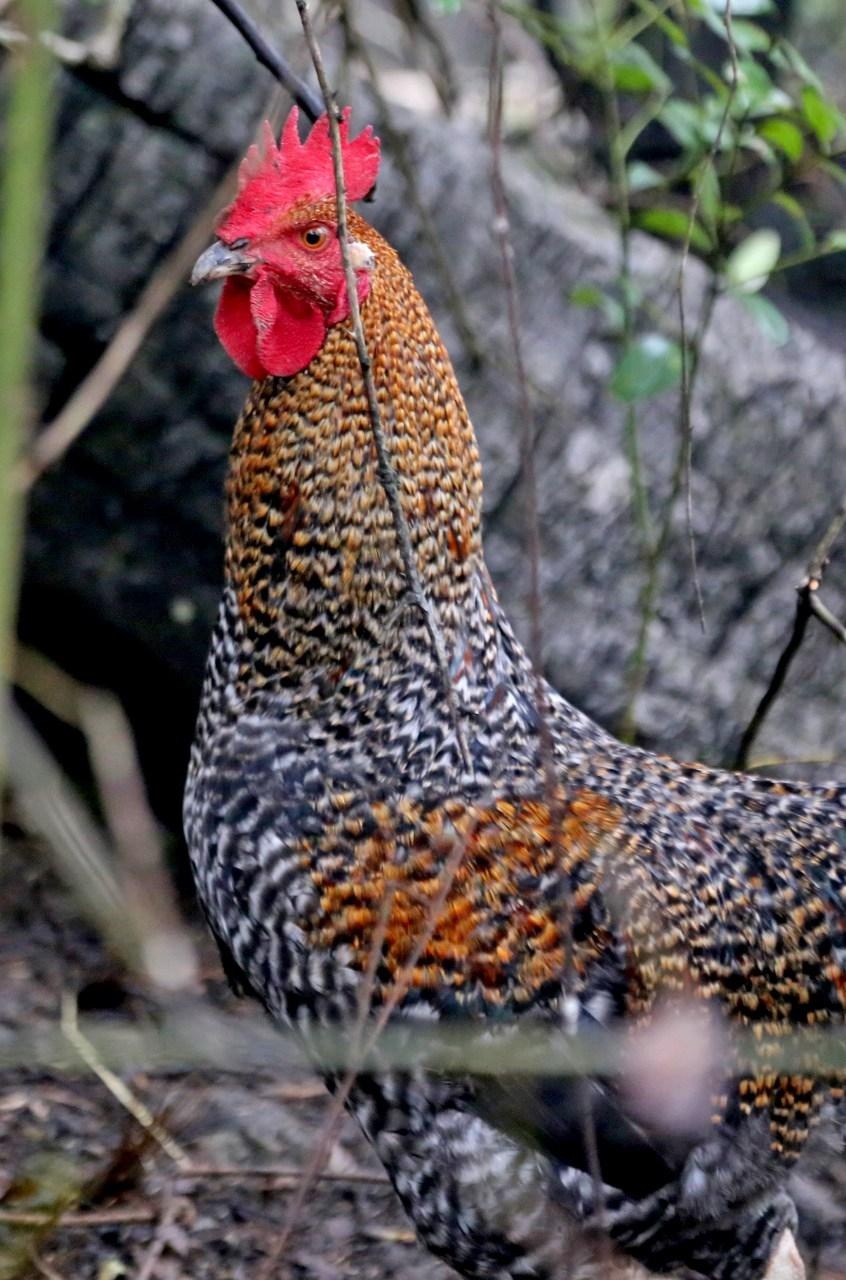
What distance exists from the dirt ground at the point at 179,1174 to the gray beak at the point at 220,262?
1937 mm

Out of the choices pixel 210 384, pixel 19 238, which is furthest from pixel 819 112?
pixel 19 238

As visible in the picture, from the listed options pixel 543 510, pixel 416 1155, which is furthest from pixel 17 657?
pixel 416 1155

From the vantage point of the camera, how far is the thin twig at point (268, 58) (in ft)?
8.34

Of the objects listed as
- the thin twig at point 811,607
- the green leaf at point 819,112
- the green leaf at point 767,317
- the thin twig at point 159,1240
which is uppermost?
the green leaf at point 819,112

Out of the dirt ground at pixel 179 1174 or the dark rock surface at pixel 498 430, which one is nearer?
the dirt ground at pixel 179 1174

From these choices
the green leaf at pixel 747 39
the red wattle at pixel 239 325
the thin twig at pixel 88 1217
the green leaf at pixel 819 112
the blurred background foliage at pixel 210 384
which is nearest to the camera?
the red wattle at pixel 239 325

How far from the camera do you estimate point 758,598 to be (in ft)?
14.1

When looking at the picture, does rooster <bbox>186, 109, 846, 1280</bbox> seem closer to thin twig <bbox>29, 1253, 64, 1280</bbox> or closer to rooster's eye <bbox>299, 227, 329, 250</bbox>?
rooster's eye <bbox>299, 227, 329, 250</bbox>

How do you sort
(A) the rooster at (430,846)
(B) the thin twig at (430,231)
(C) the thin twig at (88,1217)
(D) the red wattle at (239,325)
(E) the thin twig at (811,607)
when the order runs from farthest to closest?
(B) the thin twig at (430,231) → (C) the thin twig at (88,1217) → (E) the thin twig at (811,607) → (D) the red wattle at (239,325) → (A) the rooster at (430,846)

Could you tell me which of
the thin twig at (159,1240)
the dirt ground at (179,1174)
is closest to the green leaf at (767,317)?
the dirt ground at (179,1174)

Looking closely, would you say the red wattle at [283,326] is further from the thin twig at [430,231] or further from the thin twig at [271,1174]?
the thin twig at [271,1174]

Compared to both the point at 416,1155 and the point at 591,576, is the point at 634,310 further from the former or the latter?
the point at 416,1155

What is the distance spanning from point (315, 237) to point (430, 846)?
3.80 ft

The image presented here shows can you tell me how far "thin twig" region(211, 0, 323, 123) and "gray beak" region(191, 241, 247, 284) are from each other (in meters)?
0.31
